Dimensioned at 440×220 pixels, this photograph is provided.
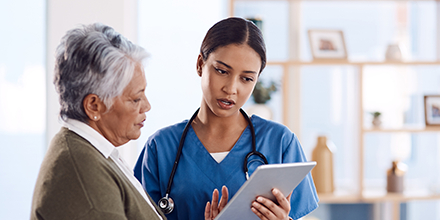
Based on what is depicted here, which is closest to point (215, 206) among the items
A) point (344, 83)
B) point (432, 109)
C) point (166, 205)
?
point (166, 205)

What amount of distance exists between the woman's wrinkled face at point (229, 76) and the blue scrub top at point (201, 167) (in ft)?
0.53

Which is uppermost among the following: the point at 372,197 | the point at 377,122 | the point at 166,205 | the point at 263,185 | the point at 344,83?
the point at 344,83

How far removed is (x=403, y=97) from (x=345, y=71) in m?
0.46

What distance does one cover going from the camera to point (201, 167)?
48.4 inches

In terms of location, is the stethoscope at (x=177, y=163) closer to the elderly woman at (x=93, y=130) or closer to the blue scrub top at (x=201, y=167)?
the blue scrub top at (x=201, y=167)

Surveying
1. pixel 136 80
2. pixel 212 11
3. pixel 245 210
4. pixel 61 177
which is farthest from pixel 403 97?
pixel 61 177

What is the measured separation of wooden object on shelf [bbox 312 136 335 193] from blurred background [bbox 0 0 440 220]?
0.04 m

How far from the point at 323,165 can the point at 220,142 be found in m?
1.32

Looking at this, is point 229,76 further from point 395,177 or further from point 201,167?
point 395,177

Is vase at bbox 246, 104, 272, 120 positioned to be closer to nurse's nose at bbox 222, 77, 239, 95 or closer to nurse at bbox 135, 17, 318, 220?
nurse at bbox 135, 17, 318, 220

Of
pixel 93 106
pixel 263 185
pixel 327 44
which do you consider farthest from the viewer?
pixel 327 44

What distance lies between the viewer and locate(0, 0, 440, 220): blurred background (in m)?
2.46

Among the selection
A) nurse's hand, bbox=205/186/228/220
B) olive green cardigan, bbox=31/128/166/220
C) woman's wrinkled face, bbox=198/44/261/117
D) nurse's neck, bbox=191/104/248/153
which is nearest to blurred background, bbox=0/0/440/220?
nurse's neck, bbox=191/104/248/153

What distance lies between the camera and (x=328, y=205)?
274 centimetres
